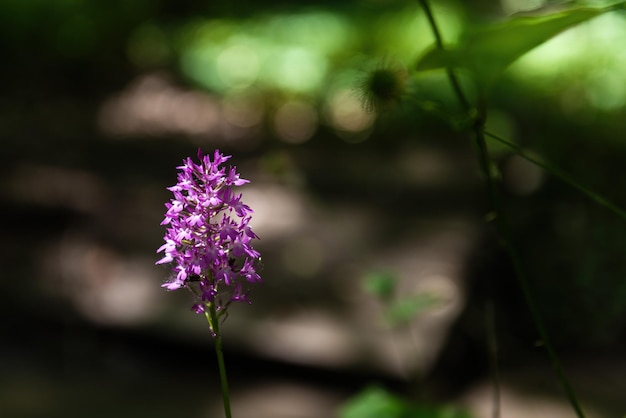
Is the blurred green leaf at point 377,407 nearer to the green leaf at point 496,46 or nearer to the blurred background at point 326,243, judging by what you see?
the blurred background at point 326,243

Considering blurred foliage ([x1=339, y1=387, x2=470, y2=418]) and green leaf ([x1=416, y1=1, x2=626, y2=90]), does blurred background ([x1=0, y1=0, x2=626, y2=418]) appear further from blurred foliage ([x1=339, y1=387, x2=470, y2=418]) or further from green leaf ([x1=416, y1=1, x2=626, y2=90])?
green leaf ([x1=416, y1=1, x2=626, y2=90])

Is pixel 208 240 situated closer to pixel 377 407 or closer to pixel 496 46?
pixel 496 46

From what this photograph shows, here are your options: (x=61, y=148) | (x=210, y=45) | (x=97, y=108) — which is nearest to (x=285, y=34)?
(x=210, y=45)

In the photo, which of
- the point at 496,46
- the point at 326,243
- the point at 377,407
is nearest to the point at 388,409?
the point at 377,407

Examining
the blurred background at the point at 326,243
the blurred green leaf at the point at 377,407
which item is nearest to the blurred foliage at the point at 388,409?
the blurred green leaf at the point at 377,407

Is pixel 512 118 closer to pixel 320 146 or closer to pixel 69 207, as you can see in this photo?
pixel 320 146

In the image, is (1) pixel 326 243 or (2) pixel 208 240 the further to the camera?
(1) pixel 326 243

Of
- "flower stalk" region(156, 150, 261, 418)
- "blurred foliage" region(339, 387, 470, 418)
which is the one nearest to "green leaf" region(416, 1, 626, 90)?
"flower stalk" region(156, 150, 261, 418)
